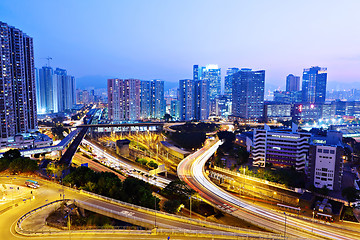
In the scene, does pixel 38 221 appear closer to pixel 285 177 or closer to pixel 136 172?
pixel 136 172

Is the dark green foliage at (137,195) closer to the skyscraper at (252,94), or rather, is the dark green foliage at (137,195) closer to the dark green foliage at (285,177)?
the dark green foliage at (285,177)

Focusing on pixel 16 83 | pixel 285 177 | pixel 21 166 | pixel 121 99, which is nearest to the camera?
pixel 21 166

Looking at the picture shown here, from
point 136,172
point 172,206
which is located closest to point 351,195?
point 172,206

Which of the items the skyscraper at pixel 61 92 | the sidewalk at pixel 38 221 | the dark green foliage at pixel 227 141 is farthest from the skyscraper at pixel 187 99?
the sidewalk at pixel 38 221

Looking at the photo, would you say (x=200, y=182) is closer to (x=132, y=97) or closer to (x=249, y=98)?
(x=132, y=97)

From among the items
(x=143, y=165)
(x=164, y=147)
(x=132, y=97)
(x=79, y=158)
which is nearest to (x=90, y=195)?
(x=143, y=165)

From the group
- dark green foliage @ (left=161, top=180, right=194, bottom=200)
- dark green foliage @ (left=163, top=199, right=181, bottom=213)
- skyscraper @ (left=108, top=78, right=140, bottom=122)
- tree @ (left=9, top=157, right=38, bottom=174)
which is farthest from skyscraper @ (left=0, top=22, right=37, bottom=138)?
dark green foliage @ (left=163, top=199, right=181, bottom=213)

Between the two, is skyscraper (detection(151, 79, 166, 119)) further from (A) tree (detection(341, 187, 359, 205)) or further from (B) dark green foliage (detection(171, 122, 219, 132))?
(A) tree (detection(341, 187, 359, 205))
